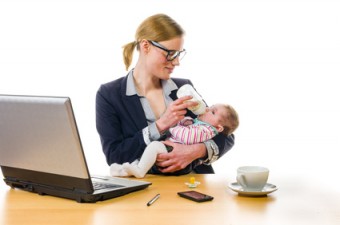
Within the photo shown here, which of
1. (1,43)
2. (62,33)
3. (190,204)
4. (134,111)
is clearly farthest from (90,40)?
(190,204)

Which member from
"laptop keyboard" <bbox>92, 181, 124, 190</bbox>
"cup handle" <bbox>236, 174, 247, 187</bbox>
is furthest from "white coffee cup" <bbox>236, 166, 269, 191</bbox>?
"laptop keyboard" <bbox>92, 181, 124, 190</bbox>

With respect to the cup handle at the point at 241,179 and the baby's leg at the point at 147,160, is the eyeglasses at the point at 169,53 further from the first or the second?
the cup handle at the point at 241,179

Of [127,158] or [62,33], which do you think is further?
[62,33]

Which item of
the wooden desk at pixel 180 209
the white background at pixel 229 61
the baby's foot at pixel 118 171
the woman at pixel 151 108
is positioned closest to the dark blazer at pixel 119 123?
the woman at pixel 151 108

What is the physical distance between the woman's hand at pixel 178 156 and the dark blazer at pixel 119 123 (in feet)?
0.36

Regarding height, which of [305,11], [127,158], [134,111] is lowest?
[127,158]

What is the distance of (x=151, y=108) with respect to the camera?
104 inches

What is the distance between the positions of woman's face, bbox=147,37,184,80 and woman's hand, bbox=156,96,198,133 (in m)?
0.23

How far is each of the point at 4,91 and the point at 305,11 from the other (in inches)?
83.3

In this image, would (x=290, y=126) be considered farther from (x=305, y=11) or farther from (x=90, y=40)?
(x=90, y=40)

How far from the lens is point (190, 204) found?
1688 mm

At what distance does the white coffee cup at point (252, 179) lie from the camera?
176 cm

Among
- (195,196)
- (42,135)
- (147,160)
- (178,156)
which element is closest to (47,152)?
(42,135)

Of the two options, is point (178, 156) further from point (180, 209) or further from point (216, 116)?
point (180, 209)
